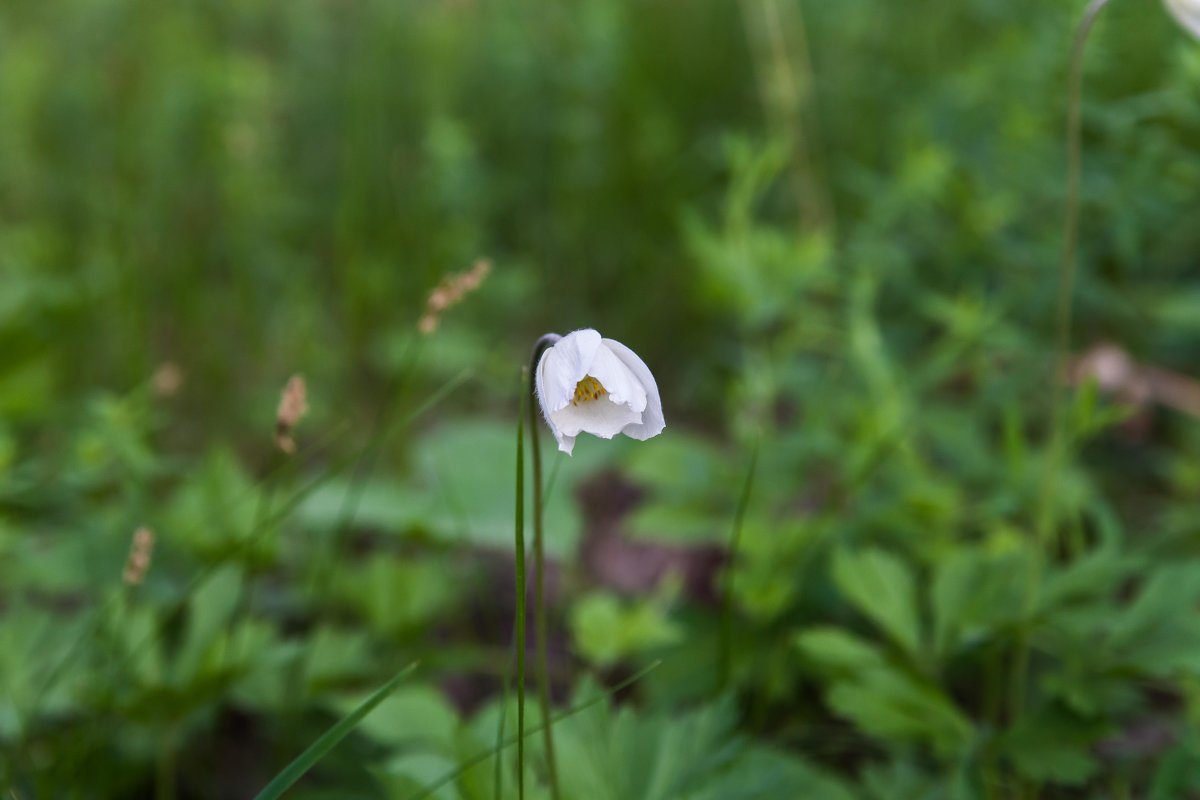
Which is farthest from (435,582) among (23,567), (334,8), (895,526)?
(334,8)

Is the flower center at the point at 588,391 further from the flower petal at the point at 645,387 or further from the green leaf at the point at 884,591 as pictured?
the green leaf at the point at 884,591

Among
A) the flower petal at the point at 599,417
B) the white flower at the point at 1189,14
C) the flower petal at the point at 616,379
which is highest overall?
the white flower at the point at 1189,14

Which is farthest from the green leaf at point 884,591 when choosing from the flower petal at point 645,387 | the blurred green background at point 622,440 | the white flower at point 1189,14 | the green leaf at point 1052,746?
the white flower at point 1189,14

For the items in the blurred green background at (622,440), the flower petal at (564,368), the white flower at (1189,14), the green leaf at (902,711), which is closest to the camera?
the flower petal at (564,368)

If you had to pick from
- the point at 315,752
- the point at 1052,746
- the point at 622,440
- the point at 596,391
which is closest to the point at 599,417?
the point at 596,391

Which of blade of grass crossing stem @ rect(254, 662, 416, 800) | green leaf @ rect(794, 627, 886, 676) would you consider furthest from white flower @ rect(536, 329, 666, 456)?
green leaf @ rect(794, 627, 886, 676)

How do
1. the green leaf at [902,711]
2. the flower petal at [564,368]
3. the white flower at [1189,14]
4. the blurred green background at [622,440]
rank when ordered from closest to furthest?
the flower petal at [564,368], the white flower at [1189,14], the green leaf at [902,711], the blurred green background at [622,440]
